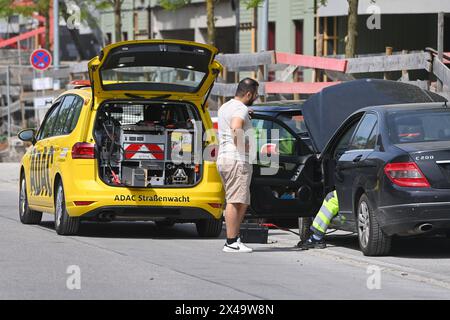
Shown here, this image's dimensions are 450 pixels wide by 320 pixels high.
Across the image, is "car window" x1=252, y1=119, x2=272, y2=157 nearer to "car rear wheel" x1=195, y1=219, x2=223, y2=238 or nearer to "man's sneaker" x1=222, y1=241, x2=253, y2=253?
"car rear wheel" x1=195, y1=219, x2=223, y2=238

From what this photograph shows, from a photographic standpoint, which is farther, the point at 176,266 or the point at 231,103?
the point at 231,103

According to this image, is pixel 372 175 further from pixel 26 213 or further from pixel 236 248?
pixel 26 213

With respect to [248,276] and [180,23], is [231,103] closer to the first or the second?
[248,276]

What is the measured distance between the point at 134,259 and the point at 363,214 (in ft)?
7.93

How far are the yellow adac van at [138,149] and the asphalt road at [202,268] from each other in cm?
39

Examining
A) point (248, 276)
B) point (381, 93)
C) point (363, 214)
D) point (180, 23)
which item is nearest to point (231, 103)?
point (363, 214)

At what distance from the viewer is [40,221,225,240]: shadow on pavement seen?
16.1m

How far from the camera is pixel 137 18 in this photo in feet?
208

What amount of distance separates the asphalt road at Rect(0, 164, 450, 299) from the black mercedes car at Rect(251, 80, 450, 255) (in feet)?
1.28

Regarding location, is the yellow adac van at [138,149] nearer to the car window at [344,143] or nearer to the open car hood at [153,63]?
the open car hood at [153,63]

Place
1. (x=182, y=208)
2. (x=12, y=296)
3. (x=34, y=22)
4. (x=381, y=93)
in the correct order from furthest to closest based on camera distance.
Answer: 1. (x=34, y=22)
2. (x=381, y=93)
3. (x=182, y=208)
4. (x=12, y=296)

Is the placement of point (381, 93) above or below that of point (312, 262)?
above

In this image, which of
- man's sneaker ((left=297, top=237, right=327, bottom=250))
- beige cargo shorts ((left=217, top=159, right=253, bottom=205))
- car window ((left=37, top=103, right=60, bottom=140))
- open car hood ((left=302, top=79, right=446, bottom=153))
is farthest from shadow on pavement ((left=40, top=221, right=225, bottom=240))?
beige cargo shorts ((left=217, top=159, right=253, bottom=205))

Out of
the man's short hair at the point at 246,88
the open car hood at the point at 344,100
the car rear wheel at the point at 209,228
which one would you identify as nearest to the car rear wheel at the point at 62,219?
the car rear wheel at the point at 209,228
